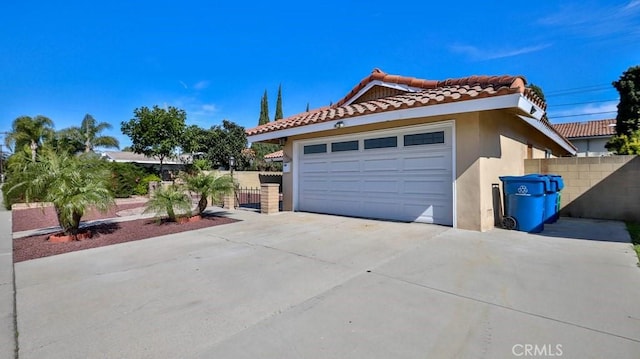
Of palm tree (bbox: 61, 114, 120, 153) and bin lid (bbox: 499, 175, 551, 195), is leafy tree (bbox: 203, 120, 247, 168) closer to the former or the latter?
palm tree (bbox: 61, 114, 120, 153)

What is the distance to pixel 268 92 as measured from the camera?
48.4 m

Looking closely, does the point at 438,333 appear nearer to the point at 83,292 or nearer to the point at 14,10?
the point at 83,292

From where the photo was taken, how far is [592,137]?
87.0 ft

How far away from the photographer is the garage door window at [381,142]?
8.60 m

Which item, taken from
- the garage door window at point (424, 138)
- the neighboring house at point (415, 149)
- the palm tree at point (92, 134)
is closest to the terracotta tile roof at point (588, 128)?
the neighboring house at point (415, 149)

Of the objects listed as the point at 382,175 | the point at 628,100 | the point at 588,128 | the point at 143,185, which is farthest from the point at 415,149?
the point at 588,128

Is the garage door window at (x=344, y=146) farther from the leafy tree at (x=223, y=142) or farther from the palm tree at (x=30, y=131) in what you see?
the palm tree at (x=30, y=131)

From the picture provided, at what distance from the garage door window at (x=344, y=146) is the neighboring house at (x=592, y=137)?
25.2 metres

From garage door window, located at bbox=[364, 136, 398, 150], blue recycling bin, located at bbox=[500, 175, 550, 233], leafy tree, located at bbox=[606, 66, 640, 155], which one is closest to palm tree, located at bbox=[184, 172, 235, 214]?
garage door window, located at bbox=[364, 136, 398, 150]

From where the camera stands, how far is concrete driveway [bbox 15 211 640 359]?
2.55m

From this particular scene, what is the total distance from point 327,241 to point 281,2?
30.4ft

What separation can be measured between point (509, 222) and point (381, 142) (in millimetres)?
3775

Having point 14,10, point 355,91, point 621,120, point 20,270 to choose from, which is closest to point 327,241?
point 20,270

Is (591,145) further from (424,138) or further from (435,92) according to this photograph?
(424,138)
